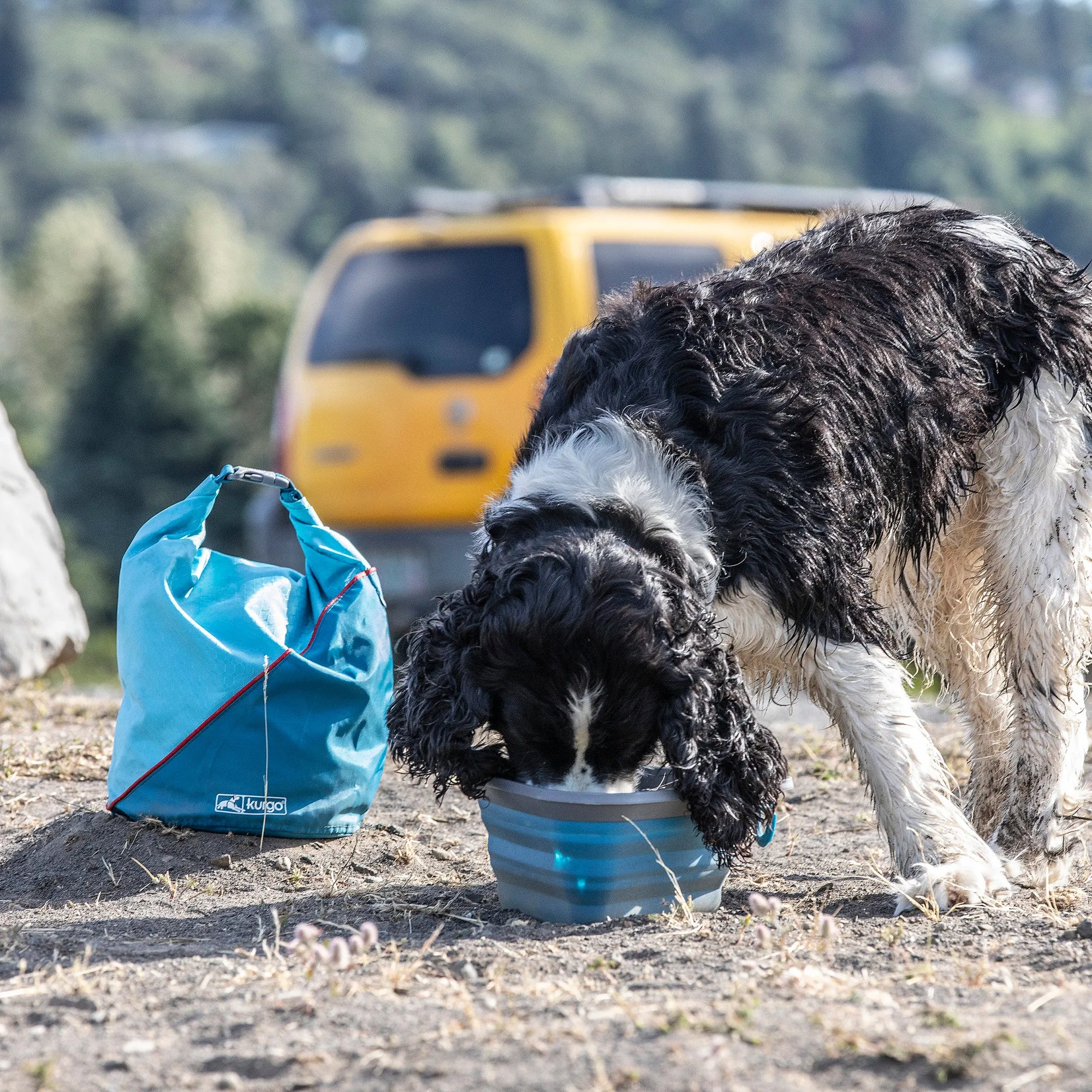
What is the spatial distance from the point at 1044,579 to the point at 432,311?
5732mm

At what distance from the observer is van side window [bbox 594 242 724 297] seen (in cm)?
872

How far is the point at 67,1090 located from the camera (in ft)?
7.56

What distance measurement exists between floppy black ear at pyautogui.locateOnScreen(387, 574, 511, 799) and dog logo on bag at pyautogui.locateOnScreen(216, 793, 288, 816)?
438 mm

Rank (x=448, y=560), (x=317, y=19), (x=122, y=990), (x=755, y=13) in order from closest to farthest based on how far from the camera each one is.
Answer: (x=122, y=990) < (x=448, y=560) < (x=755, y=13) < (x=317, y=19)

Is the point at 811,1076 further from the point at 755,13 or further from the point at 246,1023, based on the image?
the point at 755,13

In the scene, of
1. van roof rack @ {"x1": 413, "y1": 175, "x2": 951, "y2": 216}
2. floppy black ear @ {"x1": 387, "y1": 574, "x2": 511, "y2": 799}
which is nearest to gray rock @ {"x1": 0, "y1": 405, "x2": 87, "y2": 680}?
floppy black ear @ {"x1": 387, "y1": 574, "x2": 511, "y2": 799}

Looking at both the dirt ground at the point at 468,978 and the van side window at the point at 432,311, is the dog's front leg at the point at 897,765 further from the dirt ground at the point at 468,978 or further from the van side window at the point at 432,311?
the van side window at the point at 432,311

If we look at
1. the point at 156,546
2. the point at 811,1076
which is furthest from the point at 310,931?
the point at 156,546

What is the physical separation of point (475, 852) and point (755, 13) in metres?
101

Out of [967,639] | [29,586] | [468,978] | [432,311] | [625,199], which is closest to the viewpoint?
[468,978]

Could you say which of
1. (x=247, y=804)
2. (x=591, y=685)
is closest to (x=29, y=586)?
(x=247, y=804)

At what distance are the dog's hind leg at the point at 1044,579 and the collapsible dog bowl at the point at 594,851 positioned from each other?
3.57 ft

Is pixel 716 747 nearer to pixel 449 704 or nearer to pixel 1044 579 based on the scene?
pixel 449 704

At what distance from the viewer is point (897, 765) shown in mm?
3445
